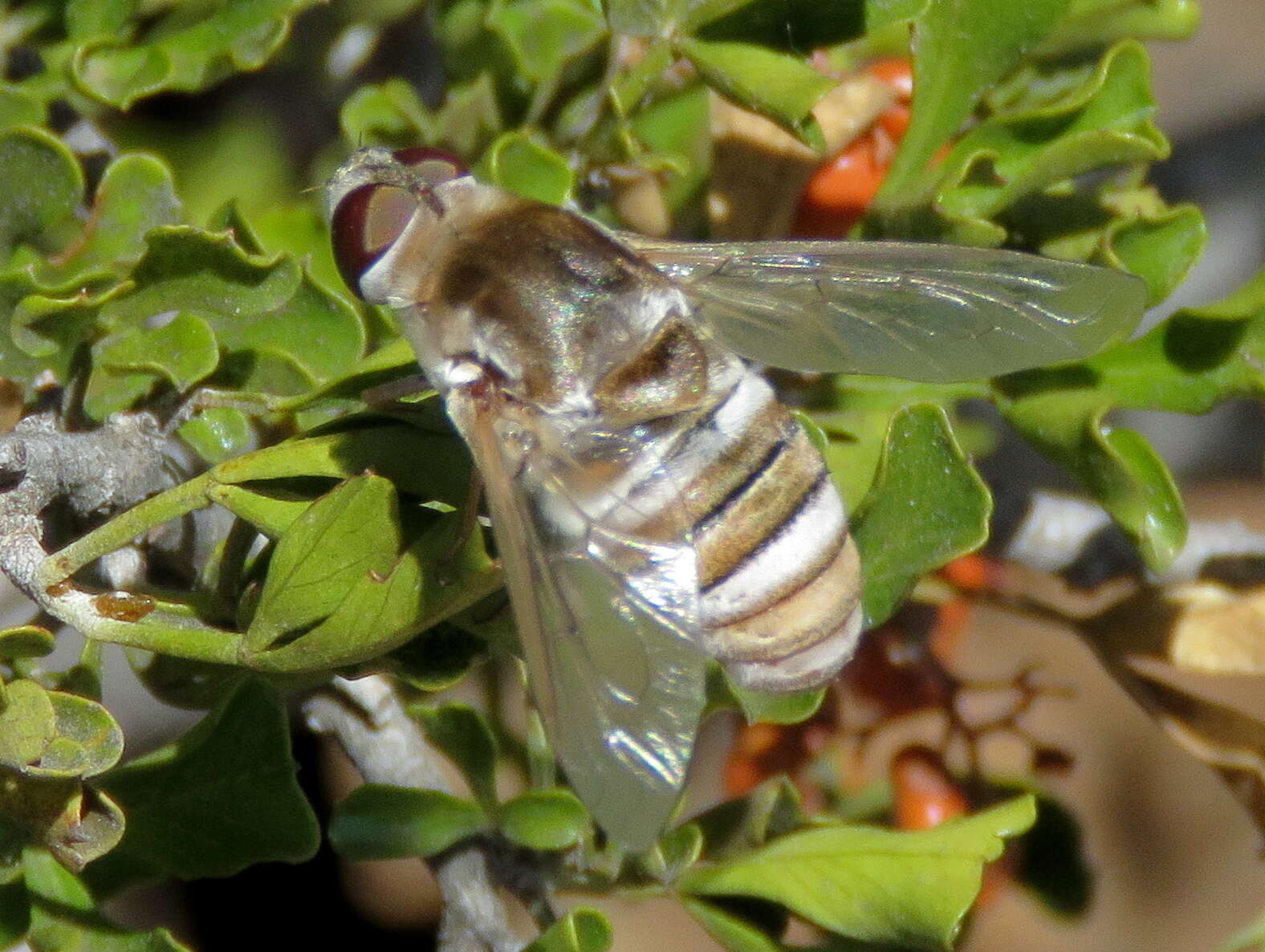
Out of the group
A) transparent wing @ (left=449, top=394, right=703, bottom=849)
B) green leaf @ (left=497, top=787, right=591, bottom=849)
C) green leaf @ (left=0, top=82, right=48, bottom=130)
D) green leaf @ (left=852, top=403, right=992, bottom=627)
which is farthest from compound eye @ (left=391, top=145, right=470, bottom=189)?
green leaf @ (left=497, top=787, right=591, bottom=849)

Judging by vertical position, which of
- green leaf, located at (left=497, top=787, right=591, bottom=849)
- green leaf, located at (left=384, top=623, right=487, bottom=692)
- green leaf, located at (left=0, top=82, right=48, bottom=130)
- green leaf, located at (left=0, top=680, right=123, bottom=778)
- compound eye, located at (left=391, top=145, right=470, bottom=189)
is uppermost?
green leaf, located at (left=0, top=82, right=48, bottom=130)

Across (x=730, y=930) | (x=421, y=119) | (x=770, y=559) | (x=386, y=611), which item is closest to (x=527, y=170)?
(x=421, y=119)

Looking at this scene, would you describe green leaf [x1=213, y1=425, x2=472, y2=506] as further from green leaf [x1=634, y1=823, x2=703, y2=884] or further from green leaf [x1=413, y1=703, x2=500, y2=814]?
green leaf [x1=634, y1=823, x2=703, y2=884]

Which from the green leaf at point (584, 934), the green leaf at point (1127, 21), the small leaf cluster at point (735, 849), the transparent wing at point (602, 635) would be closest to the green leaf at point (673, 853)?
the small leaf cluster at point (735, 849)

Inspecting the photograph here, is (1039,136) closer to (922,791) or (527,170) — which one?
(527,170)

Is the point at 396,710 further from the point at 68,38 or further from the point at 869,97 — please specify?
the point at 869,97
